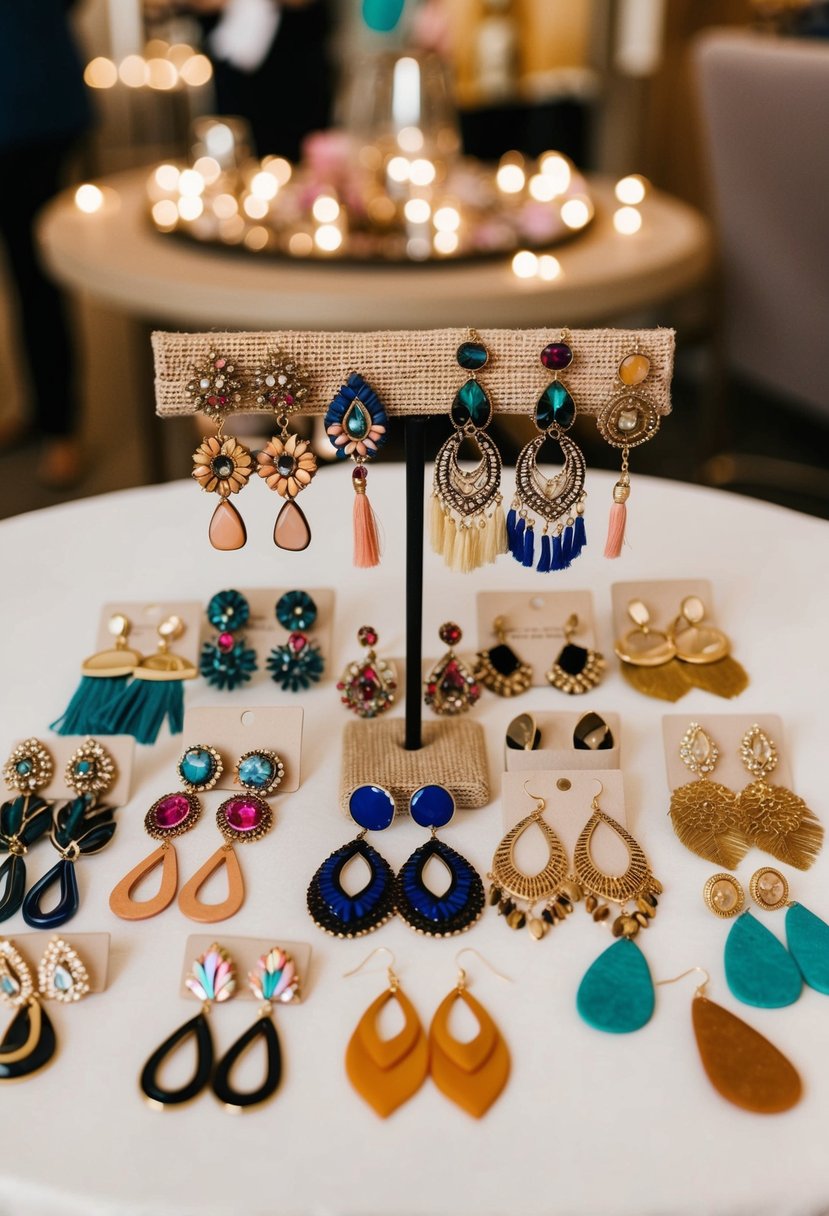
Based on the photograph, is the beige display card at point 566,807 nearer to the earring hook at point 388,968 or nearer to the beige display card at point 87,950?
the earring hook at point 388,968

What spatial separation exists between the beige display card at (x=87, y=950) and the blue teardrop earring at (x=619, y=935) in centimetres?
30

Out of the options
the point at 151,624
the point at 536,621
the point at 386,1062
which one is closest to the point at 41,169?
the point at 151,624

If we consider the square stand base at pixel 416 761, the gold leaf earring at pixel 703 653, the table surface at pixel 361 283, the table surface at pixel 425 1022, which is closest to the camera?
the table surface at pixel 425 1022

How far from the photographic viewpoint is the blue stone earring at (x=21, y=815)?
0.70 metres

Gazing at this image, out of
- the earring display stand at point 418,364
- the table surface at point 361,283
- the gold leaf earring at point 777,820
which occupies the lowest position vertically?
the gold leaf earring at point 777,820

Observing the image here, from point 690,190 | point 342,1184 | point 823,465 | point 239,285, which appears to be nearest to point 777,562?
point 342,1184

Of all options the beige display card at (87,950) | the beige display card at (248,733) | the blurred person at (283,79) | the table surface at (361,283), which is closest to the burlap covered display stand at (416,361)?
the beige display card at (248,733)

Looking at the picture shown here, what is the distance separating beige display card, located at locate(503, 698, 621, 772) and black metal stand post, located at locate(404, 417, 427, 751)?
78 millimetres

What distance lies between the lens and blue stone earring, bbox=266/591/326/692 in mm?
885

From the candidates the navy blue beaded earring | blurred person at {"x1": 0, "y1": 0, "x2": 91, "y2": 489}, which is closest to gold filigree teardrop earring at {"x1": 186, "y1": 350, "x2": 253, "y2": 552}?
the navy blue beaded earring

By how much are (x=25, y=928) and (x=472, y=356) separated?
1.58 feet

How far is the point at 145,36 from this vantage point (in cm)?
486

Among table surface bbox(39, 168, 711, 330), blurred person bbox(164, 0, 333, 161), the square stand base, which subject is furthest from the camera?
blurred person bbox(164, 0, 333, 161)

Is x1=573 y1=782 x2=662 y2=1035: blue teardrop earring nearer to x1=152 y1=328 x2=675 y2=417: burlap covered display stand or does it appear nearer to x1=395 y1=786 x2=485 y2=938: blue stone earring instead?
x1=395 y1=786 x2=485 y2=938: blue stone earring
